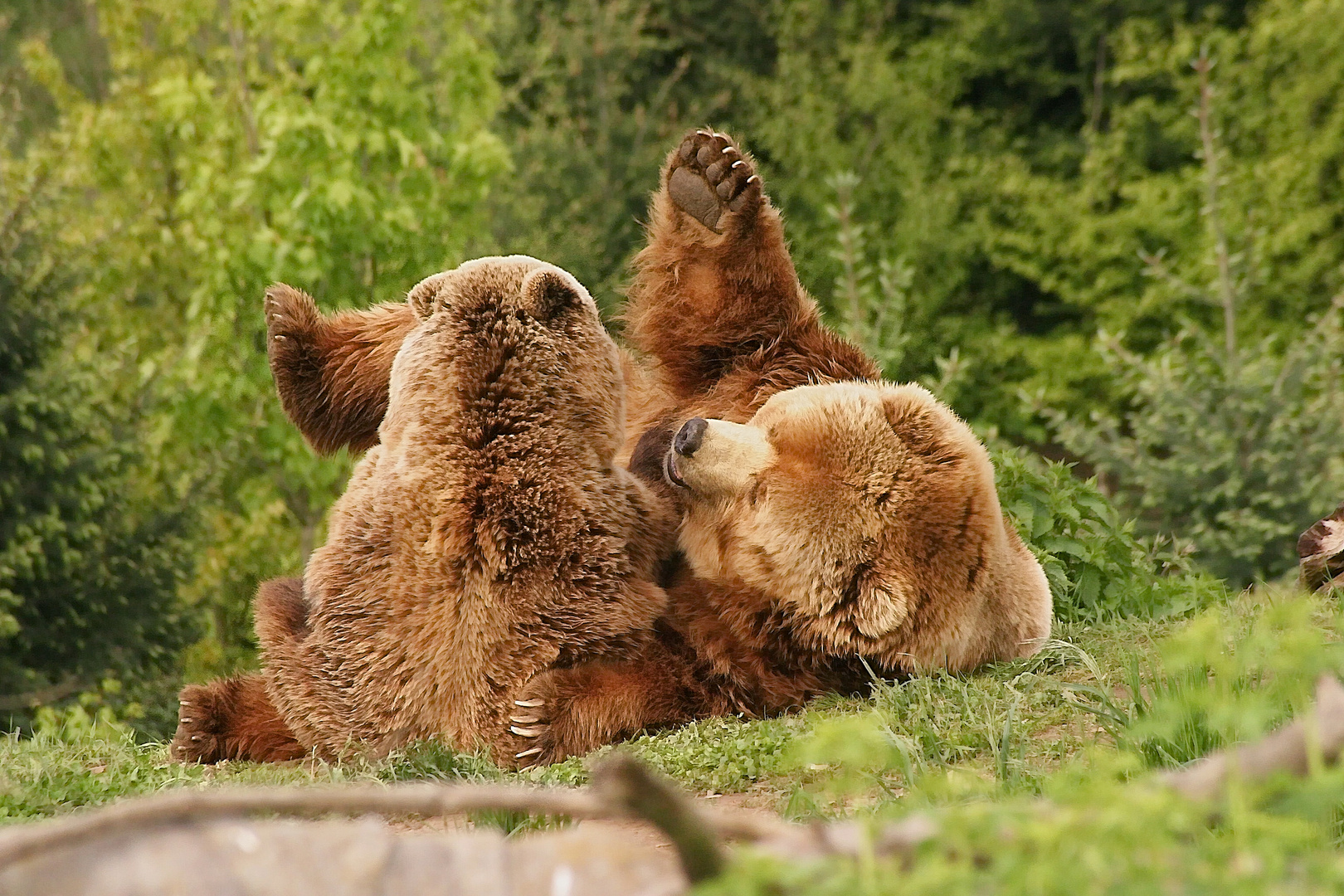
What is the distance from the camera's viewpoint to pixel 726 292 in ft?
13.2

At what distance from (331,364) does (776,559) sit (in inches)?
54.4

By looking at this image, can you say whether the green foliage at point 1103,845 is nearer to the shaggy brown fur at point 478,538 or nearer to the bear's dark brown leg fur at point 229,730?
the shaggy brown fur at point 478,538

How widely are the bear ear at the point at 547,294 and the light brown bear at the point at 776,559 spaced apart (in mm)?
180

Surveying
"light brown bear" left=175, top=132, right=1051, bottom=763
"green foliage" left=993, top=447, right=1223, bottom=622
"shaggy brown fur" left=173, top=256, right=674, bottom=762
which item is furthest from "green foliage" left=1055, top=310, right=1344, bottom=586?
"shaggy brown fur" left=173, top=256, right=674, bottom=762

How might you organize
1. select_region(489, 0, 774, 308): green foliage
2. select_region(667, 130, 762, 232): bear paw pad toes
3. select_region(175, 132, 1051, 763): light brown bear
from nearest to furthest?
1. select_region(175, 132, 1051, 763): light brown bear
2. select_region(667, 130, 762, 232): bear paw pad toes
3. select_region(489, 0, 774, 308): green foliage

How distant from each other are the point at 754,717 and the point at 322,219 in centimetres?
637

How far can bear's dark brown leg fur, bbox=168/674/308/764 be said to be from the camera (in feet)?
11.7

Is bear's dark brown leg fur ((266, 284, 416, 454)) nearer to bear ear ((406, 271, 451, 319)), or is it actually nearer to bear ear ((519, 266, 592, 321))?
bear ear ((406, 271, 451, 319))

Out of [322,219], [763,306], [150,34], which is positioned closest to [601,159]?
[150,34]

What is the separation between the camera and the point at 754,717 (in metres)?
3.36

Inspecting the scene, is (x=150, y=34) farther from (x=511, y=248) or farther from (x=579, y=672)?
(x=579, y=672)

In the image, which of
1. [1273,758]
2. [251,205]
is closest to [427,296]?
[1273,758]

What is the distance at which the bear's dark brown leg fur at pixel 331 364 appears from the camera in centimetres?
368

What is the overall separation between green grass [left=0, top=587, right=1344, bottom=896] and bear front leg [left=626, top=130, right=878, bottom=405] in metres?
1.05
